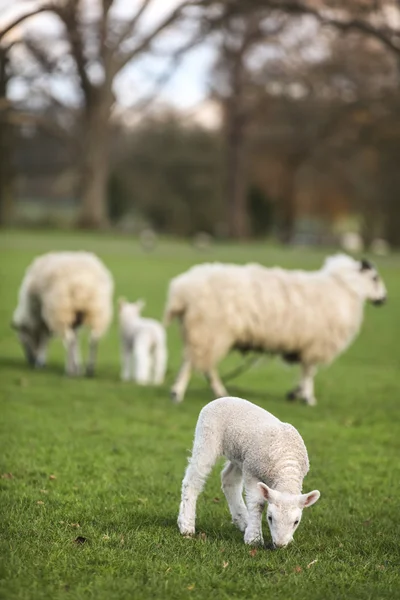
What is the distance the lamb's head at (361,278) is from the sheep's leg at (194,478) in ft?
24.6

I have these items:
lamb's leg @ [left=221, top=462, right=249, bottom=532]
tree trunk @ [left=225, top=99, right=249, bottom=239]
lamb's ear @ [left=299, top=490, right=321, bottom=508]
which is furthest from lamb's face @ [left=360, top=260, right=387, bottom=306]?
tree trunk @ [left=225, top=99, right=249, bottom=239]

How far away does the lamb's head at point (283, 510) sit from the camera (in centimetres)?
525

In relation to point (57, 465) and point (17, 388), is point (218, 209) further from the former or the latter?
point (57, 465)

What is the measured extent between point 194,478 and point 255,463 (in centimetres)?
38

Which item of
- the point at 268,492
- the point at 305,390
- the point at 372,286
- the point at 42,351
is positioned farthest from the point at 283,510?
the point at 42,351

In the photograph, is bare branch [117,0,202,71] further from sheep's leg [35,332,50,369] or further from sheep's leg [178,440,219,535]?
sheep's leg [178,440,219,535]

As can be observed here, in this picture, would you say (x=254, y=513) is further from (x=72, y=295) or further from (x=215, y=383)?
(x=72, y=295)

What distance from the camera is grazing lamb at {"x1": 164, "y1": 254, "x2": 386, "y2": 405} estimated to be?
38.9ft

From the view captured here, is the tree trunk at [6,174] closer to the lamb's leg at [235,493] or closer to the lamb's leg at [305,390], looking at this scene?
the lamb's leg at [305,390]

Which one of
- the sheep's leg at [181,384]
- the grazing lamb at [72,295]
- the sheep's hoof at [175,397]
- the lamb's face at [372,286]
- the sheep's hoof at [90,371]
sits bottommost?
the sheep's hoof at [90,371]

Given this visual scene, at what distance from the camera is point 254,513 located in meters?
5.46

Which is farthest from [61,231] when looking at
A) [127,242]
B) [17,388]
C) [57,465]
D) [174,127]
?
[57,465]

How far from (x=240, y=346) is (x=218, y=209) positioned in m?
47.4

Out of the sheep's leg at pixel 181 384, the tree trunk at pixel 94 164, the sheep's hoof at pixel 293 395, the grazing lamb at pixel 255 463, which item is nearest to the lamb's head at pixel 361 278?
the sheep's hoof at pixel 293 395
